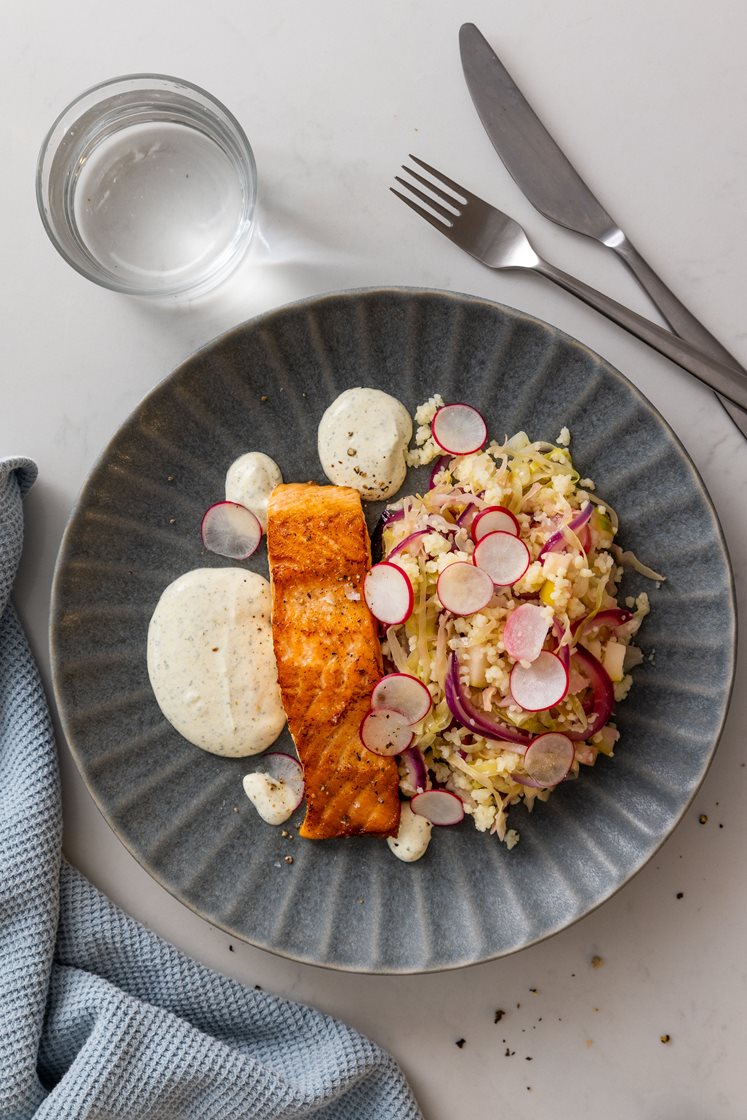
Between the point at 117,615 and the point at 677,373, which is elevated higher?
the point at 677,373

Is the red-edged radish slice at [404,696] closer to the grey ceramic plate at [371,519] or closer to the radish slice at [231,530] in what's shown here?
the grey ceramic plate at [371,519]

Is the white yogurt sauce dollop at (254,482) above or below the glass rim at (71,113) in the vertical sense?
below

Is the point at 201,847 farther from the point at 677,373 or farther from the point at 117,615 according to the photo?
the point at 677,373

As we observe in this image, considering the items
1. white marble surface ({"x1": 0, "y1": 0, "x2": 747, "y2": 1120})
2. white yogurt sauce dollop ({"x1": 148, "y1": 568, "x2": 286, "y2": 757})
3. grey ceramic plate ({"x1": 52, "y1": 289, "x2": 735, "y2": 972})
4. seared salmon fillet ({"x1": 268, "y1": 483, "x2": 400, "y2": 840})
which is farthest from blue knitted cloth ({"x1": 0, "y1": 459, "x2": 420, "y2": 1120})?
seared salmon fillet ({"x1": 268, "y1": 483, "x2": 400, "y2": 840})

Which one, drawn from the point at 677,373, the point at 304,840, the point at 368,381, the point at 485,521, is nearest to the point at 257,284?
the point at 368,381

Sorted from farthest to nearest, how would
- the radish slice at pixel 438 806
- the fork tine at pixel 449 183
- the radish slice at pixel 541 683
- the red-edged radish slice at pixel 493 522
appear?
1. the fork tine at pixel 449 183
2. the radish slice at pixel 438 806
3. the red-edged radish slice at pixel 493 522
4. the radish slice at pixel 541 683

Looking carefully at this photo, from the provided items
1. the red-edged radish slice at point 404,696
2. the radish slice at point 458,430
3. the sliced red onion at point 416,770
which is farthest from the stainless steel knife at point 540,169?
the sliced red onion at point 416,770
